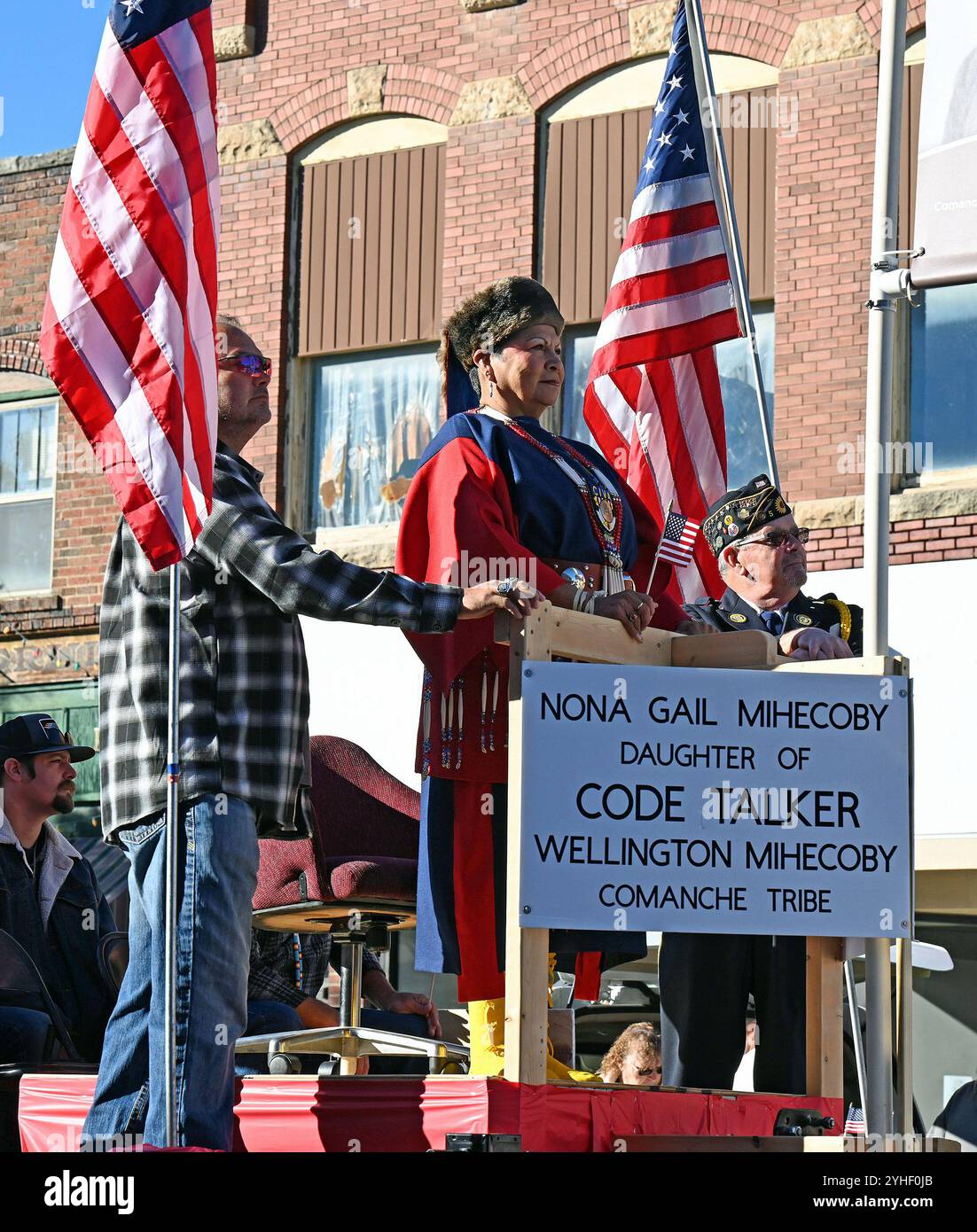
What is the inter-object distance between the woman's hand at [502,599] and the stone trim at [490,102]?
10.4m

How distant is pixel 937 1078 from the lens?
12.4 meters

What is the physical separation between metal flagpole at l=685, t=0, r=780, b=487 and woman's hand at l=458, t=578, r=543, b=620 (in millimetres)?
2480

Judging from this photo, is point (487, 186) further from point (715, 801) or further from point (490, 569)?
point (715, 801)

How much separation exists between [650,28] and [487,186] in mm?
1567

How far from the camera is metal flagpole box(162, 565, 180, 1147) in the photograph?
3.93m

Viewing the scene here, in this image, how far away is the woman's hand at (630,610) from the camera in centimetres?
454

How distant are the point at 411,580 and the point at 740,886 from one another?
3.22 ft

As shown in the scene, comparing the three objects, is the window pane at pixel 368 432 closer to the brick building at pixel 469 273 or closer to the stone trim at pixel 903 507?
the brick building at pixel 469 273

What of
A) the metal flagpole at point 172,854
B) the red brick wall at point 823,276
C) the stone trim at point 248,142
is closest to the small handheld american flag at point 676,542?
the metal flagpole at point 172,854

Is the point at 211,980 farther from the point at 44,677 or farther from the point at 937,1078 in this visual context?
the point at 44,677

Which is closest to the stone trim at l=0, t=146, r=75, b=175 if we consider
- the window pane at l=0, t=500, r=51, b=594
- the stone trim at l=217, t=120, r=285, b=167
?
the stone trim at l=217, t=120, r=285, b=167

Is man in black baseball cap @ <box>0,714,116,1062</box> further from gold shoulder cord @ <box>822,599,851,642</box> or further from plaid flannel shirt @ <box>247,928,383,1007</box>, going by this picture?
gold shoulder cord @ <box>822,599,851,642</box>

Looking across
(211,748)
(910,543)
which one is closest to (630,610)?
(211,748)

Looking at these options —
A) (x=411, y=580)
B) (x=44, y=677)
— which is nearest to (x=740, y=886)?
(x=411, y=580)
